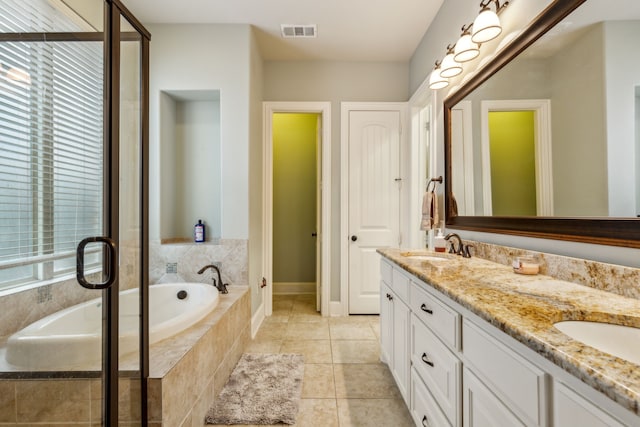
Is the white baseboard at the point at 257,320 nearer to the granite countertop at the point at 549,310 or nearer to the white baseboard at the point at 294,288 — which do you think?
the white baseboard at the point at 294,288

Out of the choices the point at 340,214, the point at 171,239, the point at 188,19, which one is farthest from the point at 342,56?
the point at 171,239

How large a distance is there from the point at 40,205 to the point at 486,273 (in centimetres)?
174

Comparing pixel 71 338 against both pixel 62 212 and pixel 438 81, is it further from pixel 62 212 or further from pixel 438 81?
pixel 438 81

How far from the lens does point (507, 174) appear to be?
4.99ft

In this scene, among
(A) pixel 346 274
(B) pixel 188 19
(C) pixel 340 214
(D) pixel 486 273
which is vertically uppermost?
(B) pixel 188 19

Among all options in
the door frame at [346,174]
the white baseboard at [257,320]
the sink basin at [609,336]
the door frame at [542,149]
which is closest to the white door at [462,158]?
the door frame at [542,149]

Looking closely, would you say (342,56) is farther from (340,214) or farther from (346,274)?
(346,274)

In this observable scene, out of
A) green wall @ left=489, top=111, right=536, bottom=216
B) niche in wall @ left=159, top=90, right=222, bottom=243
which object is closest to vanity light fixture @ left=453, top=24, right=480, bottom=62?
green wall @ left=489, top=111, right=536, bottom=216

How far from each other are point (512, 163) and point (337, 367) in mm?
1754

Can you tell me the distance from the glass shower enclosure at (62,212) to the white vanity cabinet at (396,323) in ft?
4.23

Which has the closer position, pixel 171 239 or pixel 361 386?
pixel 361 386

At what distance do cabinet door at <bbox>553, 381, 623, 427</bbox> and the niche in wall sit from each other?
260 centimetres

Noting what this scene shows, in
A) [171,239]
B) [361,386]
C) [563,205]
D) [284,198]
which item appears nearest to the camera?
[563,205]

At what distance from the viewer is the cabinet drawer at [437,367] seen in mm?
992
